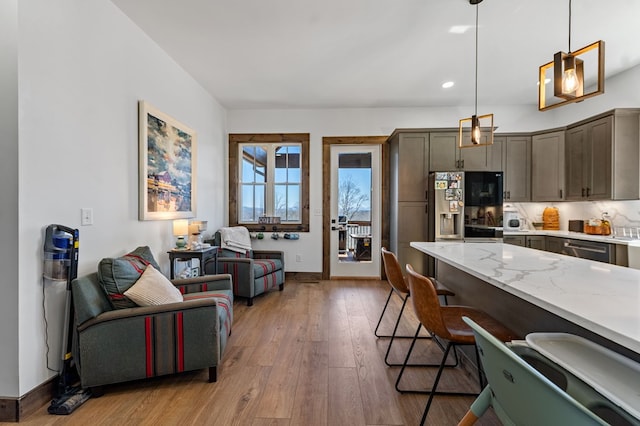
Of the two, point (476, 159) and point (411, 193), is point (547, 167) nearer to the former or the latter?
A: point (476, 159)

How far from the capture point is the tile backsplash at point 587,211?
3578 millimetres

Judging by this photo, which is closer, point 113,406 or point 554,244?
point 113,406

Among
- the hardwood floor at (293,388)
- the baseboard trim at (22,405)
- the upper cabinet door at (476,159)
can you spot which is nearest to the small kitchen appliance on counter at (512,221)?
the upper cabinet door at (476,159)

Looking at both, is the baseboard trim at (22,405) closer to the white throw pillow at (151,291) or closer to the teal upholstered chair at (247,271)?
the white throw pillow at (151,291)

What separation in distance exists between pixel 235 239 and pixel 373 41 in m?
2.97

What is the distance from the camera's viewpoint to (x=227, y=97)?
14.3 ft

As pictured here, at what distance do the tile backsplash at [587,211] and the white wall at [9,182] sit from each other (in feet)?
18.1

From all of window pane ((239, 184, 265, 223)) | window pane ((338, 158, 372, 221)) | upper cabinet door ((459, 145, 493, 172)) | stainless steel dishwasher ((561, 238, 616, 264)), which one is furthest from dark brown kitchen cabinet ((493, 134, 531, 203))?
window pane ((239, 184, 265, 223))

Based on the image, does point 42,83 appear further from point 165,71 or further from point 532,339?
point 532,339

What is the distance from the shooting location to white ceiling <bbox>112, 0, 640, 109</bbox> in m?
2.40

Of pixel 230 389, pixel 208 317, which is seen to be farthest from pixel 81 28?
pixel 230 389

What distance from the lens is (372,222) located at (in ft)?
16.0

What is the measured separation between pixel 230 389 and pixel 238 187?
3.49m

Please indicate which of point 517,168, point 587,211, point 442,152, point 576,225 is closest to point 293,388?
point 442,152
